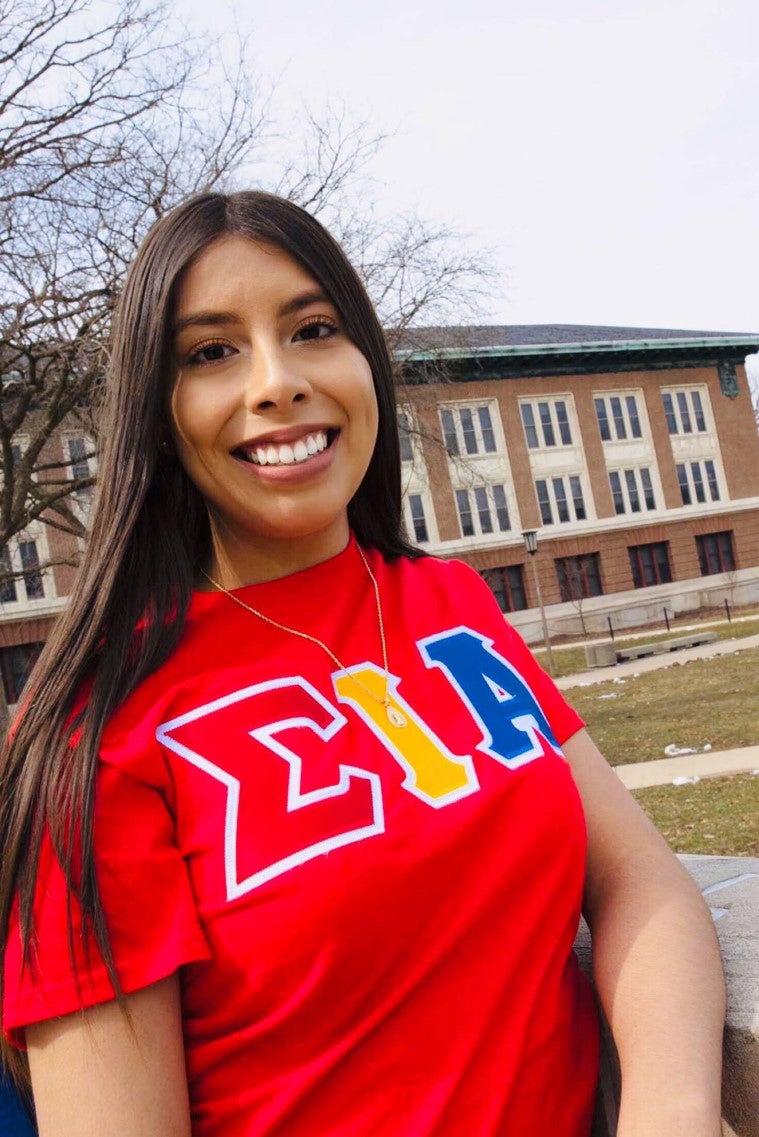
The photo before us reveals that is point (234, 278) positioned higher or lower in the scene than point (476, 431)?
lower

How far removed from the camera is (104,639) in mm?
1552

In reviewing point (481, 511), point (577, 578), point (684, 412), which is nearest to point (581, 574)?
point (577, 578)

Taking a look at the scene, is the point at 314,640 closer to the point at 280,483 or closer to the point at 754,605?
the point at 280,483

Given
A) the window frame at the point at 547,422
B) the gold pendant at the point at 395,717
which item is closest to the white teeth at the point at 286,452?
the gold pendant at the point at 395,717

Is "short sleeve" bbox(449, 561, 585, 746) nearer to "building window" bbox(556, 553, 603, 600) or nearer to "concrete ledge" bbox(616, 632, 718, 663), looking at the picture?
"concrete ledge" bbox(616, 632, 718, 663)

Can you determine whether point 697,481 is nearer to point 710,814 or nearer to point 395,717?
point 710,814

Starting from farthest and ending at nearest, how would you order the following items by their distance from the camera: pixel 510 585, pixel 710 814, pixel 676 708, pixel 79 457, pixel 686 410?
pixel 686 410 → pixel 510 585 → pixel 676 708 → pixel 79 457 → pixel 710 814

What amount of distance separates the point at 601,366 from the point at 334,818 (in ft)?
140

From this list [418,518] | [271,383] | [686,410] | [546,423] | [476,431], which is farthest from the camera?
[686,410]

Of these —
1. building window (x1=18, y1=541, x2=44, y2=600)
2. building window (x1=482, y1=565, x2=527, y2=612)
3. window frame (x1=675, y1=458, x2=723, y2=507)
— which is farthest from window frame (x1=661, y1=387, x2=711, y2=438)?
building window (x1=18, y1=541, x2=44, y2=600)

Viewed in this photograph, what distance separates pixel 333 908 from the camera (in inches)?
52.6

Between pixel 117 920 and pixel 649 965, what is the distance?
30.3 inches

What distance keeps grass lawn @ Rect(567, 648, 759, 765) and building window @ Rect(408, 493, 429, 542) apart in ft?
69.3

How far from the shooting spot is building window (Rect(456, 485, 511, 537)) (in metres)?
39.9
